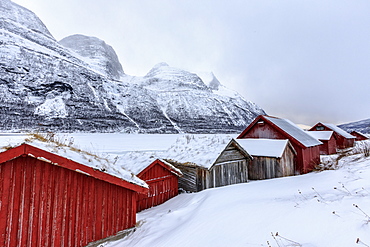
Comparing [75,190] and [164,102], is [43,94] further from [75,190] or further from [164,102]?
[75,190]

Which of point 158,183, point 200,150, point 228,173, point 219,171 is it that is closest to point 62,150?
point 158,183

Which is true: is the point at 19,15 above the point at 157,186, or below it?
above

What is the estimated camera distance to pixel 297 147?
48.0 ft

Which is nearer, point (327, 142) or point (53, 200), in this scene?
point (53, 200)

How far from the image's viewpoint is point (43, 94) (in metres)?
45.2

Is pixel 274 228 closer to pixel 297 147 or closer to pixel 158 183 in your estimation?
pixel 158 183

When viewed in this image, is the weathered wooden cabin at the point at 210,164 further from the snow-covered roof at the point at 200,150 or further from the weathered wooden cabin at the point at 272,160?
the weathered wooden cabin at the point at 272,160

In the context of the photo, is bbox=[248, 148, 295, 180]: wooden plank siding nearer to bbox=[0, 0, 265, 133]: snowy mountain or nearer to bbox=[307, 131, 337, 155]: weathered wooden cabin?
bbox=[307, 131, 337, 155]: weathered wooden cabin

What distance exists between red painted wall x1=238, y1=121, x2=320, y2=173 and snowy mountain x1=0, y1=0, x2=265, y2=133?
37409 mm

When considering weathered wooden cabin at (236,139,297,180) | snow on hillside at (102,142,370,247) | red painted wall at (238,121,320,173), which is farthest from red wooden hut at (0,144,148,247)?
red painted wall at (238,121,320,173)

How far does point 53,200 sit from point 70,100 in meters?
55.5

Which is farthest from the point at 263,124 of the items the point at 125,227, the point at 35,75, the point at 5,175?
the point at 35,75

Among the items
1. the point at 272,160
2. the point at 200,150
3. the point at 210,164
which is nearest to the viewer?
the point at 210,164

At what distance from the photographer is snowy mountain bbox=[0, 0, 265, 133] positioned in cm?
4005
